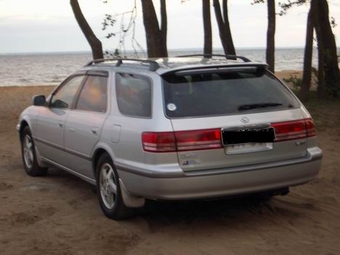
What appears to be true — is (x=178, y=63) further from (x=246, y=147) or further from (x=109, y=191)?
(x=109, y=191)

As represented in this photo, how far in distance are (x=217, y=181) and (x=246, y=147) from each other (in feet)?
1.46

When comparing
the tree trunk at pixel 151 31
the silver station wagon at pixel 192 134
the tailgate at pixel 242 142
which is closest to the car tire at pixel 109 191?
the silver station wagon at pixel 192 134

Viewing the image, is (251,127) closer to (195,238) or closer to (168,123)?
(168,123)

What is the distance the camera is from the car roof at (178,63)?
5.82m

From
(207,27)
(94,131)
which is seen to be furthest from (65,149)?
(207,27)

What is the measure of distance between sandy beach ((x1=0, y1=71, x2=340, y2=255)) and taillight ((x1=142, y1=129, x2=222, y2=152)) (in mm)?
869

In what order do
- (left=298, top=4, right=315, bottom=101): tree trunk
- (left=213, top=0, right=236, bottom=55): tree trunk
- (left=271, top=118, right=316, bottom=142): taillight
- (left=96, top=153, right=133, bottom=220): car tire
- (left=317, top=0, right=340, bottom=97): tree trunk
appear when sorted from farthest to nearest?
(left=213, top=0, right=236, bottom=55): tree trunk < (left=317, top=0, right=340, bottom=97): tree trunk < (left=298, top=4, right=315, bottom=101): tree trunk < (left=96, top=153, right=133, bottom=220): car tire < (left=271, top=118, right=316, bottom=142): taillight

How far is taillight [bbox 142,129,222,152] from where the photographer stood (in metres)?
5.31

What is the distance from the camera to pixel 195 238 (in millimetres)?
5516

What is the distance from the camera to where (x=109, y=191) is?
6.18 metres

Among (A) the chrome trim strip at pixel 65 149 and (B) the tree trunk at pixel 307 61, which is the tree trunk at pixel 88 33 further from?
(A) the chrome trim strip at pixel 65 149

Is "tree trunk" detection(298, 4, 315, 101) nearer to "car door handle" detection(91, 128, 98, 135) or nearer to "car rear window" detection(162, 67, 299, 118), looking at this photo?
"car rear window" detection(162, 67, 299, 118)

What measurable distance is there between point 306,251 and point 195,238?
1033 mm

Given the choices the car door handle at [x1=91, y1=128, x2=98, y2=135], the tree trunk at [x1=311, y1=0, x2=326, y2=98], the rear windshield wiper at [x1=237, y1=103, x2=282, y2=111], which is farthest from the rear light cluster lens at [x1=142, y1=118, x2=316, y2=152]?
the tree trunk at [x1=311, y1=0, x2=326, y2=98]
